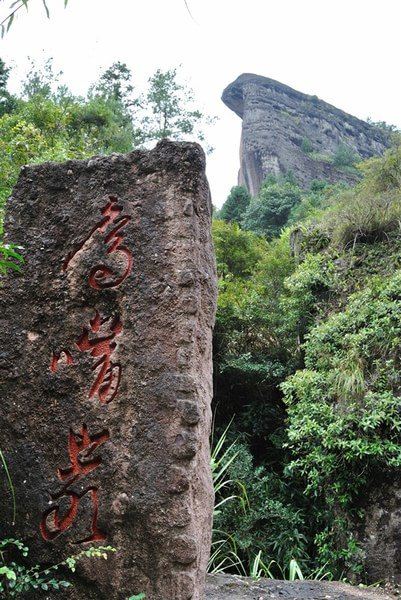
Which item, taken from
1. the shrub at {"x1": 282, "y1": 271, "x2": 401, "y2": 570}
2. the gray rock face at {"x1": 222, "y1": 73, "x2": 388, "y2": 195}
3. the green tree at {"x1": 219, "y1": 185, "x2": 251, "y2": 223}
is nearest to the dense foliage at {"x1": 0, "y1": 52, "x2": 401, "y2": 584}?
the shrub at {"x1": 282, "y1": 271, "x2": 401, "y2": 570}

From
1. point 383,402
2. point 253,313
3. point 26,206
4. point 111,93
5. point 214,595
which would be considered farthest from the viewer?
point 111,93

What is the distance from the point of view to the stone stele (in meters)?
2.12

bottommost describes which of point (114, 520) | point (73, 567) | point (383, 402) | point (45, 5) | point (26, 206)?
point (73, 567)

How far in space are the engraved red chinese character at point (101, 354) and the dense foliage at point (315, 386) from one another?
8.24ft

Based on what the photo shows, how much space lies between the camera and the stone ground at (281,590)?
3.63 meters

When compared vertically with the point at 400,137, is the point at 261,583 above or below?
below

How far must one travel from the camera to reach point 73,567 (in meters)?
2.07

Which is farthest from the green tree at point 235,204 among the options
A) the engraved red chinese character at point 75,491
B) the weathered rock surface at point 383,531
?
the engraved red chinese character at point 75,491

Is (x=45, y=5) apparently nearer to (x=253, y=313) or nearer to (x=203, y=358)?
(x=203, y=358)

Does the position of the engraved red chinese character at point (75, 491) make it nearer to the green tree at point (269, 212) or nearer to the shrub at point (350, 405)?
the shrub at point (350, 405)

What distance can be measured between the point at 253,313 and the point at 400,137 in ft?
Answer: 20.0

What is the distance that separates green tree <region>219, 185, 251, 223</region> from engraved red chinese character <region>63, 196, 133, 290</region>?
1548cm

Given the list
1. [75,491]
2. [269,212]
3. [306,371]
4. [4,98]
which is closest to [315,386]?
[306,371]

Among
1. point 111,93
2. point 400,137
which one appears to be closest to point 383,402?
point 400,137
